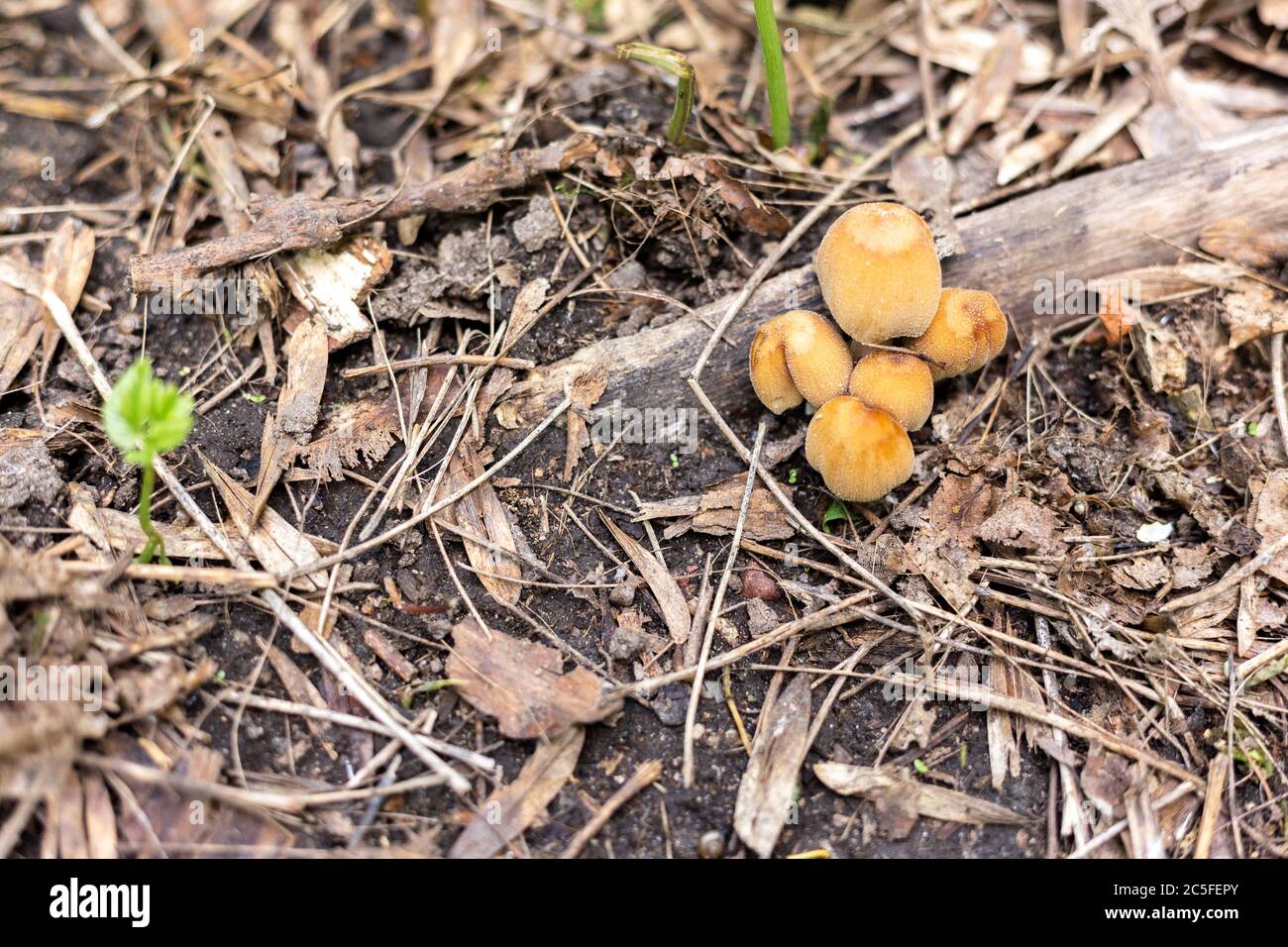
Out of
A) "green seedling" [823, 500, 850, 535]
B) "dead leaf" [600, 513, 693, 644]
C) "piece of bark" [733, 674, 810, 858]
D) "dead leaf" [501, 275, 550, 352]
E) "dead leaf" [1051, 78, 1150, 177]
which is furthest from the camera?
"dead leaf" [1051, 78, 1150, 177]

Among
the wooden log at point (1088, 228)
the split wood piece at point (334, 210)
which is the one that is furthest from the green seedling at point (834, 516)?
the split wood piece at point (334, 210)

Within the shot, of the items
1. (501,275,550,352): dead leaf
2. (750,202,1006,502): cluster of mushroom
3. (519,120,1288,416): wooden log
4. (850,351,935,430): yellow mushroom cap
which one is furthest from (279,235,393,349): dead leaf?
(850,351,935,430): yellow mushroom cap

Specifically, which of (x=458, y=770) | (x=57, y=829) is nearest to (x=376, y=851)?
(x=458, y=770)

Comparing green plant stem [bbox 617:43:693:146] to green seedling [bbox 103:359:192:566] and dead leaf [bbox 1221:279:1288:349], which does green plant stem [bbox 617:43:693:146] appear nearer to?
green seedling [bbox 103:359:192:566]

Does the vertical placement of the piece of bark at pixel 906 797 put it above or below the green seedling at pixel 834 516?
below

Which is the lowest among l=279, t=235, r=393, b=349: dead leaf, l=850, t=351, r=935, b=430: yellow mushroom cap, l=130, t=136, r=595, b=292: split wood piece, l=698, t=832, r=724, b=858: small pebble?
l=698, t=832, r=724, b=858: small pebble

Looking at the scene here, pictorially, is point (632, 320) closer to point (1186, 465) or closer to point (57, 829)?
point (1186, 465)

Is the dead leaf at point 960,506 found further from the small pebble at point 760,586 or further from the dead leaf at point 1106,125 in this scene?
the dead leaf at point 1106,125
